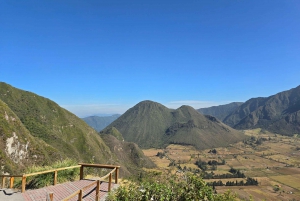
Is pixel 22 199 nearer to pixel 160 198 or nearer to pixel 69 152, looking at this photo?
pixel 160 198

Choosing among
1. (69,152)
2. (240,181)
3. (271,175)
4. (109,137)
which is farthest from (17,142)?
(271,175)

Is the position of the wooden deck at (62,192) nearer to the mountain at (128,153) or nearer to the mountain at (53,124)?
the mountain at (53,124)

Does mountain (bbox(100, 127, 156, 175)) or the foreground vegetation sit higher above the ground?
the foreground vegetation

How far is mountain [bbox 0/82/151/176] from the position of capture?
193 ft

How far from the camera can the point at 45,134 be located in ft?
325

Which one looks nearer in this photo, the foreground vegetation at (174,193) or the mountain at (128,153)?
the foreground vegetation at (174,193)

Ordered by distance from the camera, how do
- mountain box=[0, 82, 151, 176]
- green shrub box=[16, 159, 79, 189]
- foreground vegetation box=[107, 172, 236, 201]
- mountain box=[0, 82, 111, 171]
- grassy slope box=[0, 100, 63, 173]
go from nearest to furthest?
foreground vegetation box=[107, 172, 236, 201] → green shrub box=[16, 159, 79, 189] → grassy slope box=[0, 100, 63, 173] → mountain box=[0, 82, 151, 176] → mountain box=[0, 82, 111, 171]

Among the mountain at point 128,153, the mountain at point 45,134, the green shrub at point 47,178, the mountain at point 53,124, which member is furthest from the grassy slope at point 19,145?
the mountain at point 128,153

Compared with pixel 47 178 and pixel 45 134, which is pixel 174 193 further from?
pixel 45 134

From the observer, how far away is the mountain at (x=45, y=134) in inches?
2322

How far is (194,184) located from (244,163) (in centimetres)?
→ 20615

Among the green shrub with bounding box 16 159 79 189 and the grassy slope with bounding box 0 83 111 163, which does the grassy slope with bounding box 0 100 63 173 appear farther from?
the green shrub with bounding box 16 159 79 189

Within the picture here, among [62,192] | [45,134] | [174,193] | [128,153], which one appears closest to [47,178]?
[62,192]

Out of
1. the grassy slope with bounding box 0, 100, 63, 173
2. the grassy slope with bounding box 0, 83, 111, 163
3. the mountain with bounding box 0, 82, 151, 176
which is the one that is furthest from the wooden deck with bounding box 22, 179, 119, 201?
the grassy slope with bounding box 0, 83, 111, 163
